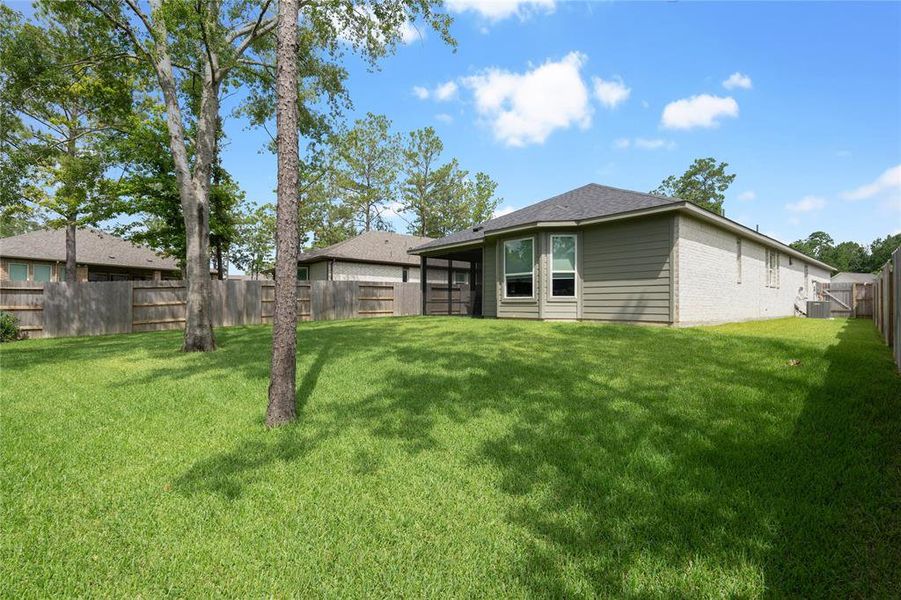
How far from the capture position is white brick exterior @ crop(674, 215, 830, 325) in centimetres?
1074

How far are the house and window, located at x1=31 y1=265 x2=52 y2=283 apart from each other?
24.9m

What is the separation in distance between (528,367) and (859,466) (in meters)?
3.61

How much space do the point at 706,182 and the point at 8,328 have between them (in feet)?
192

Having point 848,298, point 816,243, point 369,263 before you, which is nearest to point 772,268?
point 848,298

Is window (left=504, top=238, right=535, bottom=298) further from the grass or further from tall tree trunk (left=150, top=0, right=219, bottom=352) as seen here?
tall tree trunk (left=150, top=0, right=219, bottom=352)

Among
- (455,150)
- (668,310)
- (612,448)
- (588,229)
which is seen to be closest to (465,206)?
(455,150)

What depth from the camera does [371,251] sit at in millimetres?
25594

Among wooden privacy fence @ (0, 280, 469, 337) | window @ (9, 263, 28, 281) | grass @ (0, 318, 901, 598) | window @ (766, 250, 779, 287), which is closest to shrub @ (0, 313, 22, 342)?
wooden privacy fence @ (0, 280, 469, 337)

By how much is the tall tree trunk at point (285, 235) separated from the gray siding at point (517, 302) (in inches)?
390

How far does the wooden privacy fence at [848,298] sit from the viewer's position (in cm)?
1849

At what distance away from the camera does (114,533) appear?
6.98ft

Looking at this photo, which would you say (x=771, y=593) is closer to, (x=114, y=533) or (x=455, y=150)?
(x=114, y=533)

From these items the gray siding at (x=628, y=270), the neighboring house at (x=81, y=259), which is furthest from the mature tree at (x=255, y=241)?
the gray siding at (x=628, y=270)

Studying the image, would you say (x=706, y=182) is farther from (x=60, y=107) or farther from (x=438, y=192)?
(x=60, y=107)
